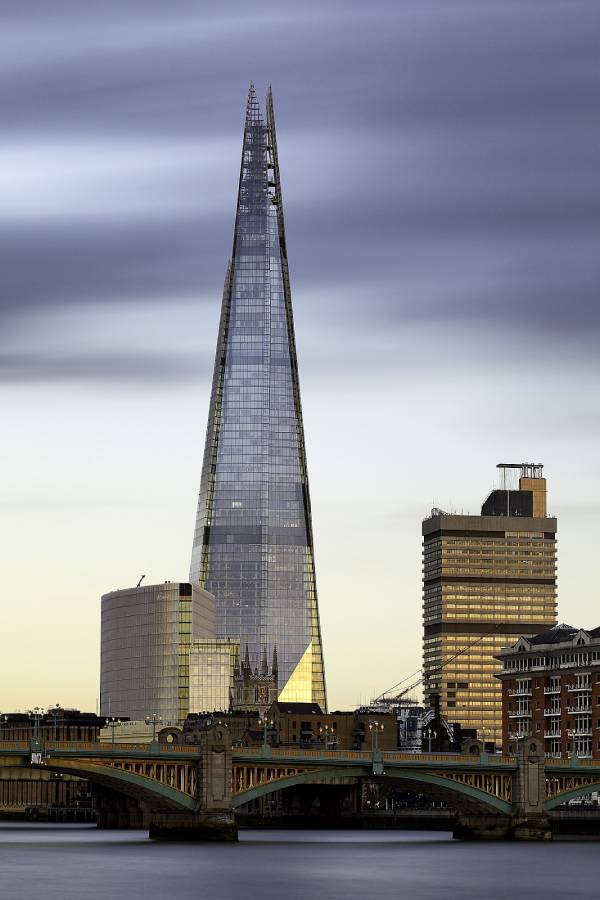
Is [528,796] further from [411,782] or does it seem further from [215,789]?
[215,789]

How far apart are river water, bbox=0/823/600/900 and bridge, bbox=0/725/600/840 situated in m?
4.40

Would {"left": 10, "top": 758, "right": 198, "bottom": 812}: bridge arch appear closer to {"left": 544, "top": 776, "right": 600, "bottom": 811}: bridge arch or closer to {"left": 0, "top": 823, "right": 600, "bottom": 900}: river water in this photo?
{"left": 0, "top": 823, "right": 600, "bottom": 900}: river water

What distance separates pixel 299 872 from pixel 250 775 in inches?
1523

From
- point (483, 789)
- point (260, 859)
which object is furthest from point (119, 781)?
point (483, 789)

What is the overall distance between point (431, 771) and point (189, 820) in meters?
23.9

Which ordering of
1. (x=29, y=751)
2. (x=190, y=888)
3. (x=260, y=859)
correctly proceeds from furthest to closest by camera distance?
(x=29, y=751), (x=260, y=859), (x=190, y=888)

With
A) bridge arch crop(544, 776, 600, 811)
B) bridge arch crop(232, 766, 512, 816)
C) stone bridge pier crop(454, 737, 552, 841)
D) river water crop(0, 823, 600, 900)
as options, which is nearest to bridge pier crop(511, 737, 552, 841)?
stone bridge pier crop(454, 737, 552, 841)

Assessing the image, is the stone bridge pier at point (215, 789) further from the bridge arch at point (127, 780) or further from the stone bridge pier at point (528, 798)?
the stone bridge pier at point (528, 798)

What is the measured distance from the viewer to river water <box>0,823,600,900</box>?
133500 millimetres

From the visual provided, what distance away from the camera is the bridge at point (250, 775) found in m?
180

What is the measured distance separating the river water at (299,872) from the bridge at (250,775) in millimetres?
4405

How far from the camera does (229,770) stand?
601 ft

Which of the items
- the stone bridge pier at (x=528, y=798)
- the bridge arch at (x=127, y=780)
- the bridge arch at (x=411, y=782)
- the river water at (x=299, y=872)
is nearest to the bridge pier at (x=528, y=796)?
the stone bridge pier at (x=528, y=798)

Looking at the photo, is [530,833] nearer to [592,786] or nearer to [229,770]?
[592,786]
